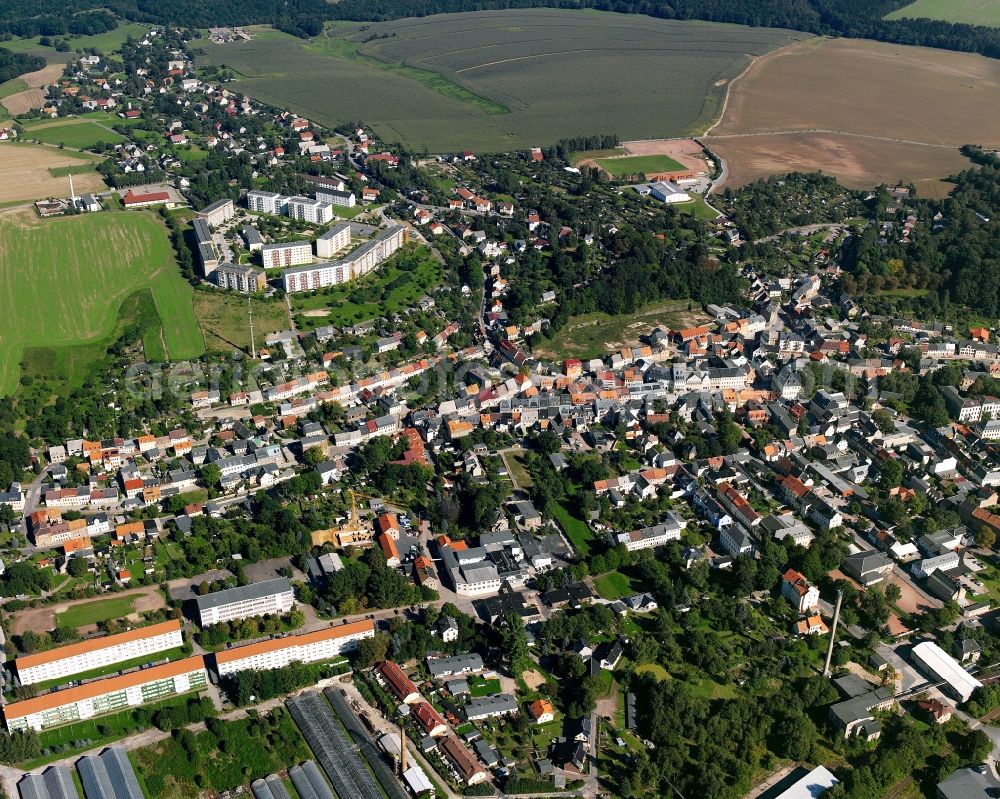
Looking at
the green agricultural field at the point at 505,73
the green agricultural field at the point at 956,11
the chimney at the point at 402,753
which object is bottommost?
the chimney at the point at 402,753

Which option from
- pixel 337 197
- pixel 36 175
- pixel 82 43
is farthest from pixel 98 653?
pixel 82 43

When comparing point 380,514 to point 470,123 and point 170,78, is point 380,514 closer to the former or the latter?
point 470,123

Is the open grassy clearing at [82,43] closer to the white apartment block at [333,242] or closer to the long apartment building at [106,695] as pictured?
the white apartment block at [333,242]

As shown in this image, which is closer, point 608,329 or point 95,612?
point 95,612

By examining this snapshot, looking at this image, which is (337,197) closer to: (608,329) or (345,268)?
(345,268)

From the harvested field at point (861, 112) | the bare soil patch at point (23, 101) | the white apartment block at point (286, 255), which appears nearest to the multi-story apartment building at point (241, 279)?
the white apartment block at point (286, 255)
